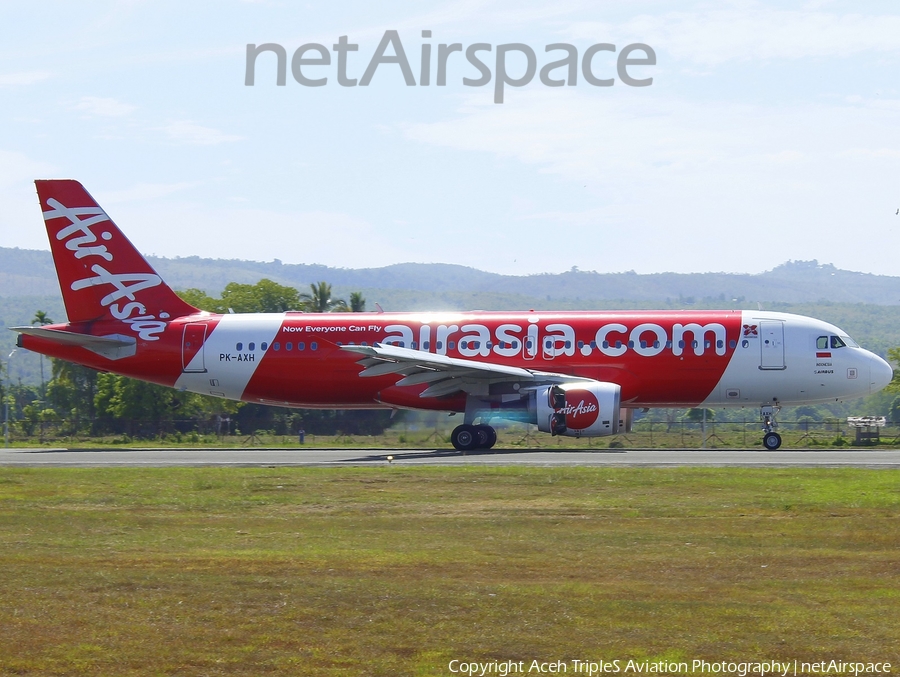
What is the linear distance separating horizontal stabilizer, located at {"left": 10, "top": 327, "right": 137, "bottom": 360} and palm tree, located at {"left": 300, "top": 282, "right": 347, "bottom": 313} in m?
49.9

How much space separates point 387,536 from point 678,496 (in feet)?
22.6

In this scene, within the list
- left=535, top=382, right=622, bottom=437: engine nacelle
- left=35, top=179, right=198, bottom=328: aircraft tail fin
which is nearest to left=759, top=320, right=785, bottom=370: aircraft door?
left=535, top=382, right=622, bottom=437: engine nacelle

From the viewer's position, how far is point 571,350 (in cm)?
3675

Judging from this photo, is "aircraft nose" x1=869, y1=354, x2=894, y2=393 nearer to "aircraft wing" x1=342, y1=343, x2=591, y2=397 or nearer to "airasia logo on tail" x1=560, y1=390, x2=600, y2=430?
"aircraft wing" x1=342, y1=343, x2=591, y2=397

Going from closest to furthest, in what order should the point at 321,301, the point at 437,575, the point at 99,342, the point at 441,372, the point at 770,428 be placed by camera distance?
the point at 437,575 → the point at 441,372 → the point at 770,428 → the point at 99,342 → the point at 321,301

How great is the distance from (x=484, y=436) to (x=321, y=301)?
60938mm

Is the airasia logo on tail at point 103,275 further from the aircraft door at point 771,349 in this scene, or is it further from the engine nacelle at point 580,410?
the aircraft door at point 771,349

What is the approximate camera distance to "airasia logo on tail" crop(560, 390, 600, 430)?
111 ft

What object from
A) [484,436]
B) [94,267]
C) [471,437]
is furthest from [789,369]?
[94,267]

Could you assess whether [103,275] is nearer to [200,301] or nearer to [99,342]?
[99,342]

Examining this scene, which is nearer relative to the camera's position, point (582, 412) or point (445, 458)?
point (445, 458)

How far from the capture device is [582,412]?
33.9m

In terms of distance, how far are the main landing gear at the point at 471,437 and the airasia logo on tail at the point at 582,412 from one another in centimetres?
308

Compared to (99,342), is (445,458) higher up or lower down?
lower down
